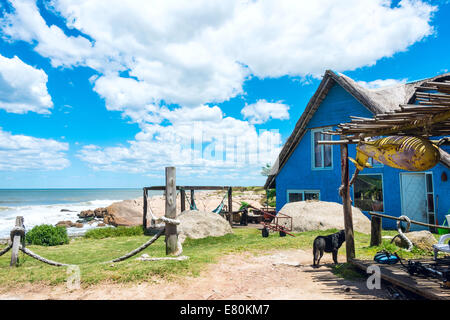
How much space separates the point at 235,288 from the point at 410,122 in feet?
12.9

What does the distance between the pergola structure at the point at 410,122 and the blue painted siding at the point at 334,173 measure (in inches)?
249

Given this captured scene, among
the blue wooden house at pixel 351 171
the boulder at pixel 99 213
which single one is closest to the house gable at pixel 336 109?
the blue wooden house at pixel 351 171

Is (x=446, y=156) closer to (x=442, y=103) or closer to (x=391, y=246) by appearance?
(x=391, y=246)

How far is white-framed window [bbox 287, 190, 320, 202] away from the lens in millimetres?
15141

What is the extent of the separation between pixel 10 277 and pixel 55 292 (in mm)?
1768

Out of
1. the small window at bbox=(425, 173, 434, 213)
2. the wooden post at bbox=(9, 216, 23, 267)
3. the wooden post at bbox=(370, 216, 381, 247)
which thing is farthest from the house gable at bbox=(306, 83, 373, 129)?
the wooden post at bbox=(9, 216, 23, 267)

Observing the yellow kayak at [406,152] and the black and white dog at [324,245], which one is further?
the black and white dog at [324,245]

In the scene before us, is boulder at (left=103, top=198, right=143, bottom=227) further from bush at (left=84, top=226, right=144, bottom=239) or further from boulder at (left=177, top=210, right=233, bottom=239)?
boulder at (left=177, top=210, right=233, bottom=239)

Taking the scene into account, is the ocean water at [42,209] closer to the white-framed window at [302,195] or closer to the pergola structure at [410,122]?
the white-framed window at [302,195]

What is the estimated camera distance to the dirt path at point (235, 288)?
4621 mm

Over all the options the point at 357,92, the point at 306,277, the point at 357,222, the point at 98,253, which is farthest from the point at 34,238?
the point at 357,92

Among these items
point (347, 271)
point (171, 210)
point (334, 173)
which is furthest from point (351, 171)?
point (171, 210)

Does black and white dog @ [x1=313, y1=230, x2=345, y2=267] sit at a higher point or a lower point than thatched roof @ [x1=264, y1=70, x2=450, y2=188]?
lower

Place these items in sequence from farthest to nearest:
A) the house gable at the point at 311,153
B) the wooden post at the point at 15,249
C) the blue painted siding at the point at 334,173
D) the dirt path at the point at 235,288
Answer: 1. the house gable at the point at 311,153
2. the blue painted siding at the point at 334,173
3. the wooden post at the point at 15,249
4. the dirt path at the point at 235,288
